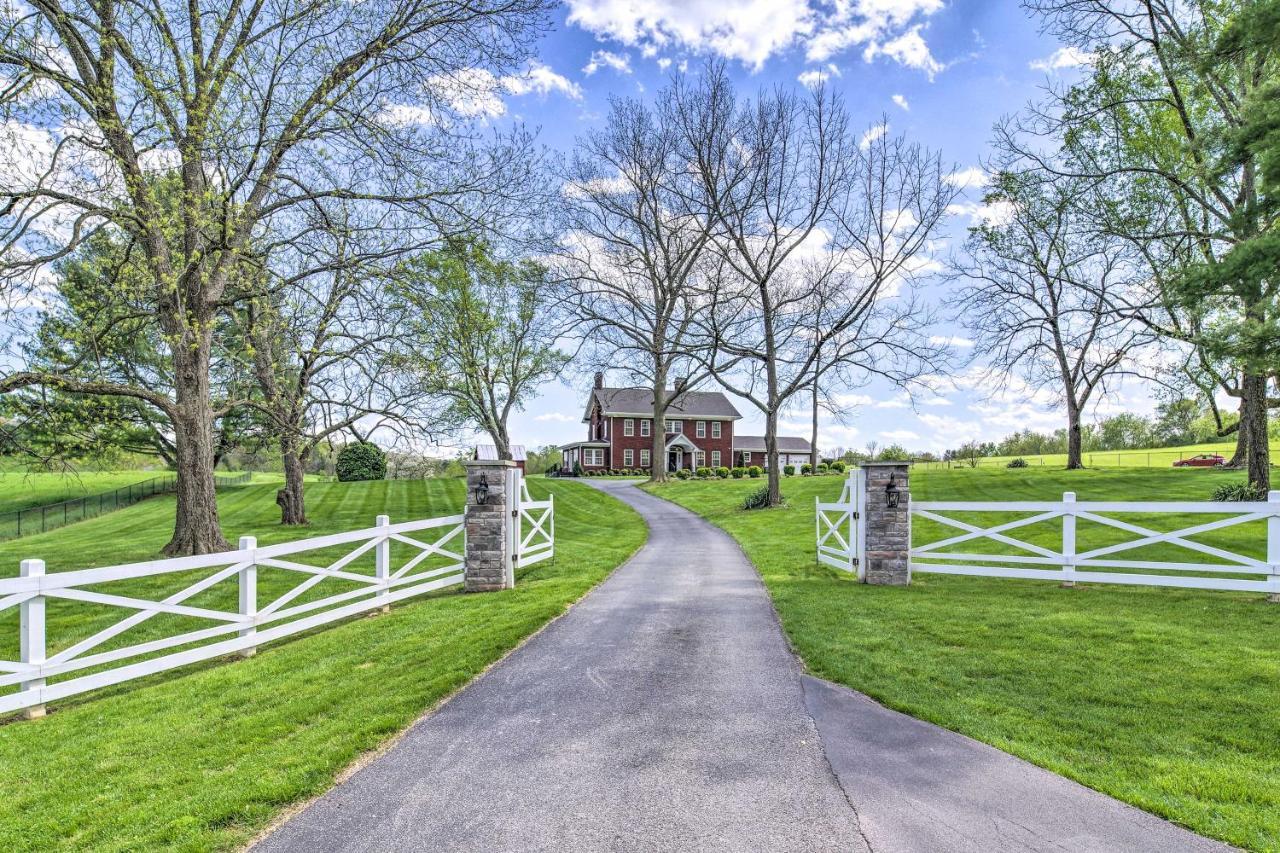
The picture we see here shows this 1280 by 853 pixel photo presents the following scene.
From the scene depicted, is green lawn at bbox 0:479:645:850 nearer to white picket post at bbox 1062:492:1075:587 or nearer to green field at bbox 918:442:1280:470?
white picket post at bbox 1062:492:1075:587

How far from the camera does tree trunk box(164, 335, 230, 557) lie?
35.8ft

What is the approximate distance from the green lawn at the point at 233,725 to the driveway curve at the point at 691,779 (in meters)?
0.34

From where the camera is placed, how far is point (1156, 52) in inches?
647

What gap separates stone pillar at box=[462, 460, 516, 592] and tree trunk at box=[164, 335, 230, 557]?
518 centimetres

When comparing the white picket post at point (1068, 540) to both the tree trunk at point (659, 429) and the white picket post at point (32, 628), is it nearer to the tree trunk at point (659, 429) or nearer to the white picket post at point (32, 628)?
the white picket post at point (32, 628)

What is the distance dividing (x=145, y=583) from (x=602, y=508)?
16.4 meters

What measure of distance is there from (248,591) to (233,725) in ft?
8.79

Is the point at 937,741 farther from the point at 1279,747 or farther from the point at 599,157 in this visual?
the point at 599,157

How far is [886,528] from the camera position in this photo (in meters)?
9.83

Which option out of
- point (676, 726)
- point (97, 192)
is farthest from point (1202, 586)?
point (97, 192)

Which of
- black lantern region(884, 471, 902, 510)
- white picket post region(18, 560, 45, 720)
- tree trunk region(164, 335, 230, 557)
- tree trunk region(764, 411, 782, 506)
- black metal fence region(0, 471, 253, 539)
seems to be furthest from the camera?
black metal fence region(0, 471, 253, 539)

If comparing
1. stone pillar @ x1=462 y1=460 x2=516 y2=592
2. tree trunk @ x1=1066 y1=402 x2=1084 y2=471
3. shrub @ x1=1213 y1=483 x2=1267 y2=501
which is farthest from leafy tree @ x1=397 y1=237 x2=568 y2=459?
tree trunk @ x1=1066 y1=402 x2=1084 y2=471

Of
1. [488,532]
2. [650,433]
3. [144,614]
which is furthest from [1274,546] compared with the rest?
[650,433]

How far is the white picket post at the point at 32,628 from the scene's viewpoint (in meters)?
5.24
